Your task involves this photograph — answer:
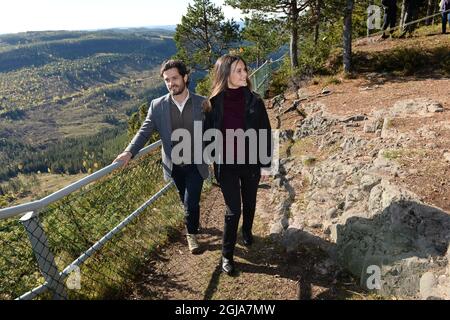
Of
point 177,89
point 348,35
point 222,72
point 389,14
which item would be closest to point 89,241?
point 177,89

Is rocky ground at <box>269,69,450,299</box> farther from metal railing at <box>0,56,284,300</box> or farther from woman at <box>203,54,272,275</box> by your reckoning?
metal railing at <box>0,56,284,300</box>

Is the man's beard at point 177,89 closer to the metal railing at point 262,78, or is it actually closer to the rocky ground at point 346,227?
the rocky ground at point 346,227

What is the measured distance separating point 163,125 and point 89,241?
2278 mm

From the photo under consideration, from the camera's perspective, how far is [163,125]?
4363 mm

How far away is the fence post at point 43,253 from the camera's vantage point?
3.28 m

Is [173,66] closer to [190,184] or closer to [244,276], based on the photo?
[190,184]

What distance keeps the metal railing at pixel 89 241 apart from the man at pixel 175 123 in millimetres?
476

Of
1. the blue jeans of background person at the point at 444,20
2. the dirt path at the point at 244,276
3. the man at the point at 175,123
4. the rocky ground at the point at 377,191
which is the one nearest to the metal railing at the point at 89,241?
the dirt path at the point at 244,276

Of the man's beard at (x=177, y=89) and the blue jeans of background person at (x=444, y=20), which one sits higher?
the blue jeans of background person at (x=444, y=20)

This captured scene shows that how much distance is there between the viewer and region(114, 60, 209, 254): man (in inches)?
161

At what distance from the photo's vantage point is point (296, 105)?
10.7 m

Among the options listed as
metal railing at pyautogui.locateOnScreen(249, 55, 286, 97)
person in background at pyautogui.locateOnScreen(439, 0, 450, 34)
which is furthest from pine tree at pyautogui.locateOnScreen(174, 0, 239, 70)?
person in background at pyautogui.locateOnScreen(439, 0, 450, 34)

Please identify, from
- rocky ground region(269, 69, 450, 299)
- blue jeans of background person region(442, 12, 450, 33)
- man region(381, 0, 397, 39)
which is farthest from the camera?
man region(381, 0, 397, 39)
